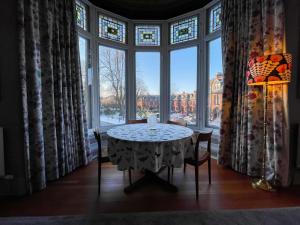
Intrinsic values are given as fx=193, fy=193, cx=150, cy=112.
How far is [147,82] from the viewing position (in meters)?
4.39

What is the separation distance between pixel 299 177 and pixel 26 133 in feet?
11.6

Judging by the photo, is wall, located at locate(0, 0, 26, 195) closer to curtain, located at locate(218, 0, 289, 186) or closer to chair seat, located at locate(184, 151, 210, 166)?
chair seat, located at locate(184, 151, 210, 166)

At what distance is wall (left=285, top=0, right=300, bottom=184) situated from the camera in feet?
7.95

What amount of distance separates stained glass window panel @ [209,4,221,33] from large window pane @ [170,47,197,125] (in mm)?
517

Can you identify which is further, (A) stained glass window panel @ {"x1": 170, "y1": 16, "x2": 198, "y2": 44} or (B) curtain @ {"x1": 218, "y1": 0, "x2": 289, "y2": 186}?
(A) stained glass window panel @ {"x1": 170, "y1": 16, "x2": 198, "y2": 44}

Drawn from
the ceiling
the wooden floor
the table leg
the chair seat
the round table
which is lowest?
the wooden floor

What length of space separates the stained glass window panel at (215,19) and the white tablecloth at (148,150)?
7.87 feet

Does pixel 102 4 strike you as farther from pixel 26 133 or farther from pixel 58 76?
pixel 26 133

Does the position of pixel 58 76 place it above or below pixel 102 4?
below

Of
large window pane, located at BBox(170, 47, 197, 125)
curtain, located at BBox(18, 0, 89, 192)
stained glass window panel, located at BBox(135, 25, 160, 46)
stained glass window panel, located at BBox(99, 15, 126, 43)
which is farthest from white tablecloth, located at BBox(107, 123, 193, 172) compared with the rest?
stained glass window panel, located at BBox(135, 25, 160, 46)

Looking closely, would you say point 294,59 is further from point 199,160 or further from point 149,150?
point 149,150

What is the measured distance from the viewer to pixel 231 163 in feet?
10.2

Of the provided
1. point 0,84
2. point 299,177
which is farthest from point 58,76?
point 299,177

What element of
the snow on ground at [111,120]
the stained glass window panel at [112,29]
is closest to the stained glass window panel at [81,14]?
the stained glass window panel at [112,29]
